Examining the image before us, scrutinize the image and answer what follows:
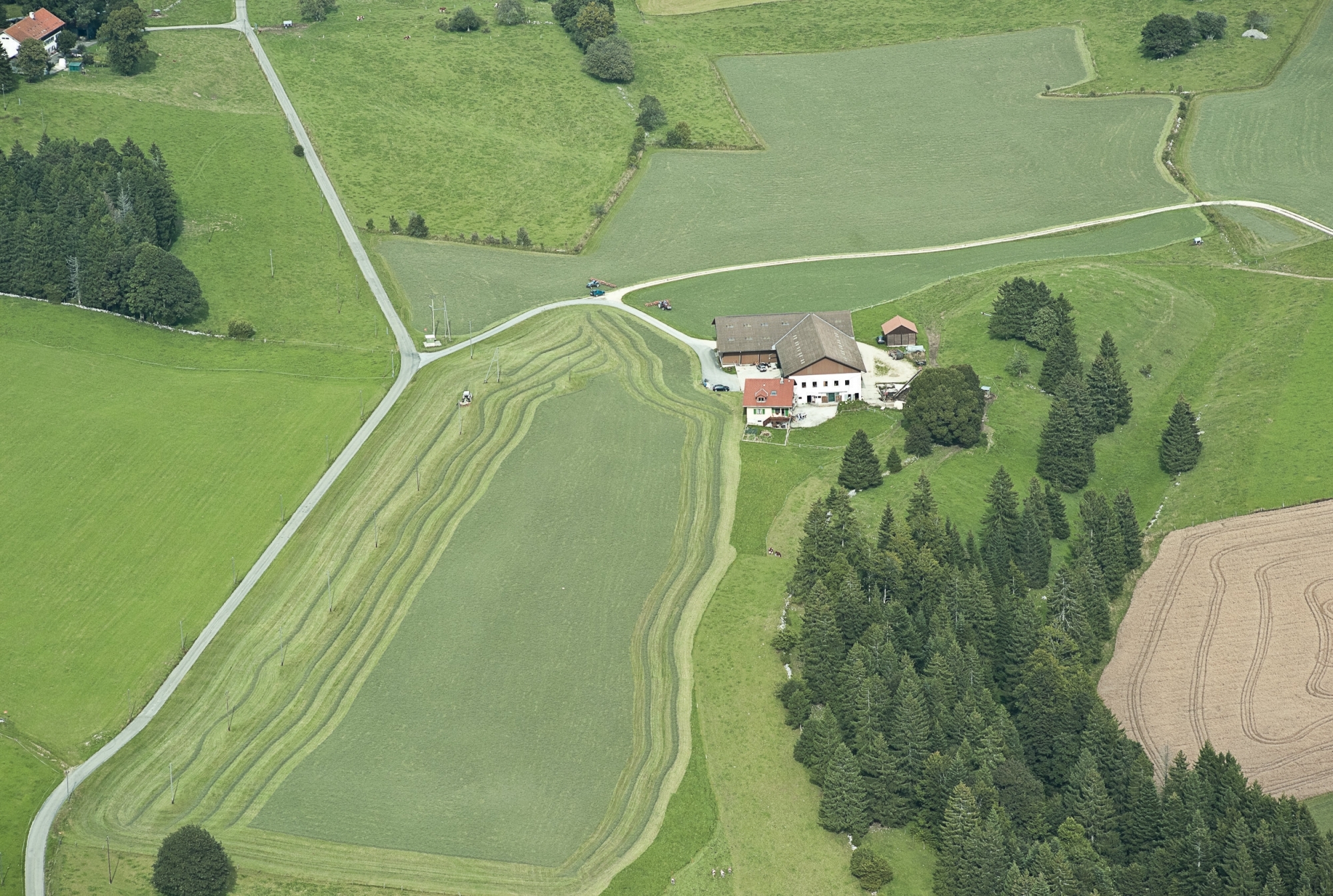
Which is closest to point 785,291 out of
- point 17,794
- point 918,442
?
point 918,442

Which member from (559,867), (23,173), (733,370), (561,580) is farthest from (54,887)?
(23,173)

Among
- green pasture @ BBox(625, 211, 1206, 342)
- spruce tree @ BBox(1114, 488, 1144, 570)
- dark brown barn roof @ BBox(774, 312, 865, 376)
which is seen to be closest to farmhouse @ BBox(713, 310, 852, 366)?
dark brown barn roof @ BBox(774, 312, 865, 376)

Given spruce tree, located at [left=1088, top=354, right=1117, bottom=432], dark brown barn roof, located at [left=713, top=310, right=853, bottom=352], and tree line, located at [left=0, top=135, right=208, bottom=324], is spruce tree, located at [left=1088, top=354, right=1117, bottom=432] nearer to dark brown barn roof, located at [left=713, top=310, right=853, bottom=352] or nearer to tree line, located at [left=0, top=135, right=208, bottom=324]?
dark brown barn roof, located at [left=713, top=310, right=853, bottom=352]

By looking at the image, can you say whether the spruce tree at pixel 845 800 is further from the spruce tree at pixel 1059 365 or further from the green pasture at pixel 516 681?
the spruce tree at pixel 1059 365

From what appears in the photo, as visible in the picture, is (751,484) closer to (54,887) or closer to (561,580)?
(561,580)

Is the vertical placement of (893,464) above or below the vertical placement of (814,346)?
below

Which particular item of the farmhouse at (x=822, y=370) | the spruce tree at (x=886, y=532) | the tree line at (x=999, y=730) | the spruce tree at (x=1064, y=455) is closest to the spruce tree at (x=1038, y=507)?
the tree line at (x=999, y=730)

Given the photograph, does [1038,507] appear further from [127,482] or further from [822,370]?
[127,482]
